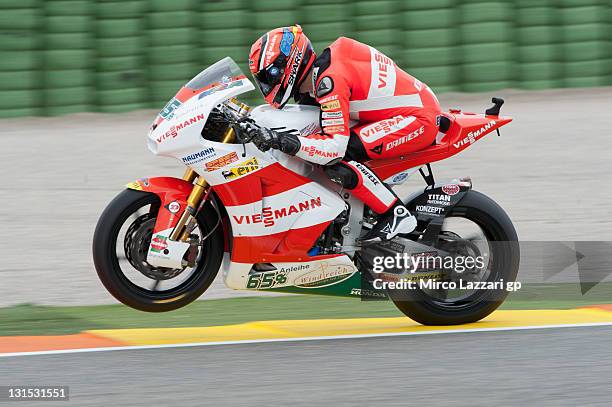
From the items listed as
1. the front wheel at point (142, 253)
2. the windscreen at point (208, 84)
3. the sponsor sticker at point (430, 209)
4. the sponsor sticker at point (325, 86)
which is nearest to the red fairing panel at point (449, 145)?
the sponsor sticker at point (430, 209)

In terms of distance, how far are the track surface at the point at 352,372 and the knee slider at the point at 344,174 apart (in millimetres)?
920

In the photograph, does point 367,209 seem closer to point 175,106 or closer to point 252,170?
point 252,170

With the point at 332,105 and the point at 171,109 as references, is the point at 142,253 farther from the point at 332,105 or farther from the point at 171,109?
the point at 332,105

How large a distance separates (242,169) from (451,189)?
4.30 feet

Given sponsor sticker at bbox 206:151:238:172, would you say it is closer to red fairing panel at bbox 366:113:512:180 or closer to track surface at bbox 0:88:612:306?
red fairing panel at bbox 366:113:512:180

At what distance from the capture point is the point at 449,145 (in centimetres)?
670

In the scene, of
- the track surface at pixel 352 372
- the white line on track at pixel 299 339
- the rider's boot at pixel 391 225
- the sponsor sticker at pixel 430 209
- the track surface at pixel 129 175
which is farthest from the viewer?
the track surface at pixel 129 175

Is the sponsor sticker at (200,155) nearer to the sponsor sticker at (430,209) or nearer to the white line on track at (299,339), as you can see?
the white line on track at (299,339)

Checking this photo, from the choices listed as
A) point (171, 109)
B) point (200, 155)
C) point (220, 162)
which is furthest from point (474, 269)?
point (171, 109)

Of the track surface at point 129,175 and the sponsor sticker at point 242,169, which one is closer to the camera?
the sponsor sticker at point 242,169

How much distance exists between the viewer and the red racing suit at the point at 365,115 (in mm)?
6234

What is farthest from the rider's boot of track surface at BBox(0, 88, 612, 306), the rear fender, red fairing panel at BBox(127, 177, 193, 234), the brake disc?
track surface at BBox(0, 88, 612, 306)

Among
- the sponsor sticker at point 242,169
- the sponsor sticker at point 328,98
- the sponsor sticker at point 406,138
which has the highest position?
the sponsor sticker at point 328,98

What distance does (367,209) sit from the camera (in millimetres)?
6660
